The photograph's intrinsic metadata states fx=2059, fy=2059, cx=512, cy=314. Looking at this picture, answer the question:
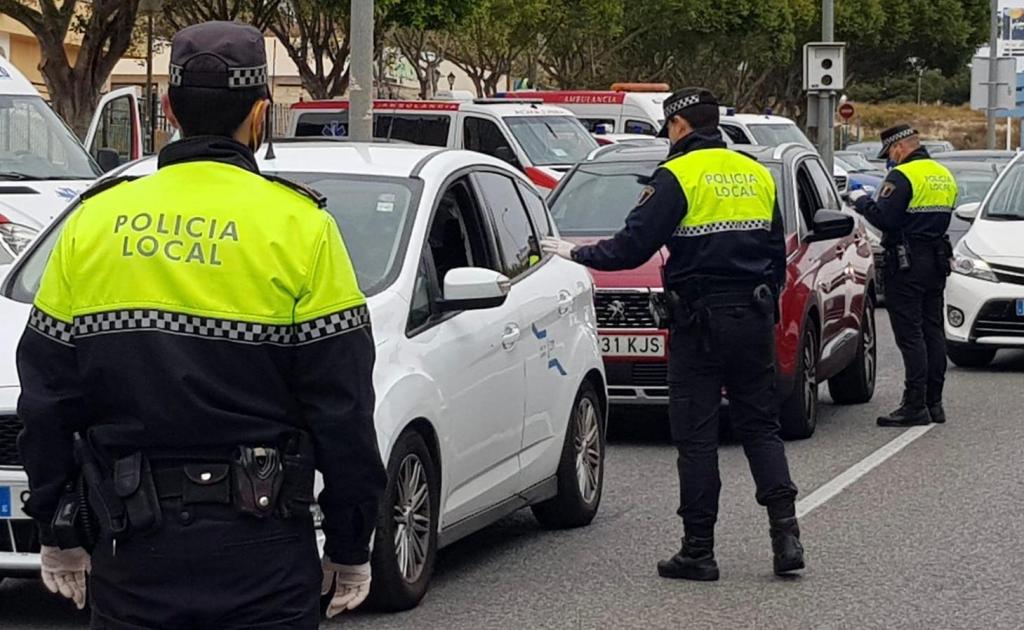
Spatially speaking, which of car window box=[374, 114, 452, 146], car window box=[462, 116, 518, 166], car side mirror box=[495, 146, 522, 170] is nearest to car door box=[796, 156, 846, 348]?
car side mirror box=[495, 146, 522, 170]

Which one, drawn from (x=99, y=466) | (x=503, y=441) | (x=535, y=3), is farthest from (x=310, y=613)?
(x=535, y=3)

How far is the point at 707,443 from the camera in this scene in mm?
7754

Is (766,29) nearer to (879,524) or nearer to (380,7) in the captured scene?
(380,7)

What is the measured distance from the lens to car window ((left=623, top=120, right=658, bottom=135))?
27.2 meters

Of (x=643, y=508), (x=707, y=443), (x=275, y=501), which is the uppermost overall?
(x=275, y=501)

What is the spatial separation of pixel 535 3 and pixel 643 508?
132 ft

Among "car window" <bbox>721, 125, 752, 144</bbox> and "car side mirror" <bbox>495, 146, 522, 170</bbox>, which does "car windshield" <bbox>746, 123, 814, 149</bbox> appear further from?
"car side mirror" <bbox>495, 146, 522, 170</bbox>

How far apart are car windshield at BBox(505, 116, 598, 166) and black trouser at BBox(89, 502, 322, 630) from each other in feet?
62.4

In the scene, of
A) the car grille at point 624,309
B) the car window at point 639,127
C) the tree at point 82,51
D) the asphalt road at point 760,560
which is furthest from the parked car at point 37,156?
the car window at point 639,127

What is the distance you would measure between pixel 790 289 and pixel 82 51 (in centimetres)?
1745

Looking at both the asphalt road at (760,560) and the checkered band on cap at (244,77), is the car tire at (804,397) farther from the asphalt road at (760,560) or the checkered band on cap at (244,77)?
the checkered band on cap at (244,77)

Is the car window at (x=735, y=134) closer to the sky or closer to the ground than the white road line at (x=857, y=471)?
closer to the sky

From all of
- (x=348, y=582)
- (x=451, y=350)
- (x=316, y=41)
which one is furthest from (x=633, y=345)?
(x=316, y=41)

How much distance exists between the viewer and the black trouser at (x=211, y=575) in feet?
11.7
